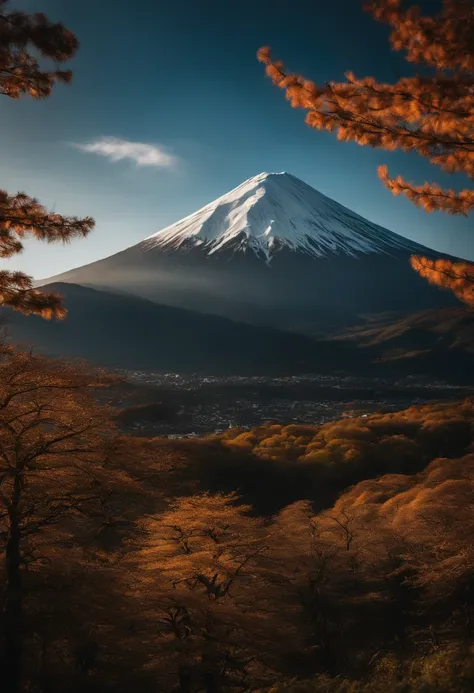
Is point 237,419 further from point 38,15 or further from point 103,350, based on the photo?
point 103,350

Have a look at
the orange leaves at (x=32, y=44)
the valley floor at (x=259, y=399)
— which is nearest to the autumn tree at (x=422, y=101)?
the orange leaves at (x=32, y=44)

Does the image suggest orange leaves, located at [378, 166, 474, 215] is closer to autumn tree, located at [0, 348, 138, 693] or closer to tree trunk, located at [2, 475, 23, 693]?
autumn tree, located at [0, 348, 138, 693]

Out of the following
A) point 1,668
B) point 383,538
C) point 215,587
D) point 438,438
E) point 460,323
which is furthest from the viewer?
point 460,323

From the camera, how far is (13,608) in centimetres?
982

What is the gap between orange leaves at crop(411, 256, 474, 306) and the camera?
7.57m

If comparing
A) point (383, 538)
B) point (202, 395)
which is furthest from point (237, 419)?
point (383, 538)

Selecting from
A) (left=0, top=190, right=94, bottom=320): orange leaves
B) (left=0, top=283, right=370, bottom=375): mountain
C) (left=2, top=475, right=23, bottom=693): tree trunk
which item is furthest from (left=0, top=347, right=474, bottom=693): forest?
(left=0, top=283, right=370, bottom=375): mountain

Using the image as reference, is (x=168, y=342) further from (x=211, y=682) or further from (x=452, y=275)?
(x=452, y=275)

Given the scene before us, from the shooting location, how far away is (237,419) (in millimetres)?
85188

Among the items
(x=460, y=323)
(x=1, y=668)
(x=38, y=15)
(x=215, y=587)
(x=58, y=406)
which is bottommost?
(x=1, y=668)

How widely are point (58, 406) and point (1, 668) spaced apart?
635 centimetres

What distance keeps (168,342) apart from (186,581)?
167 metres

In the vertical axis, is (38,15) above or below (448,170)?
above

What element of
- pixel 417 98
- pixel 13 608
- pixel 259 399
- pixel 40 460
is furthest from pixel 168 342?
pixel 417 98
